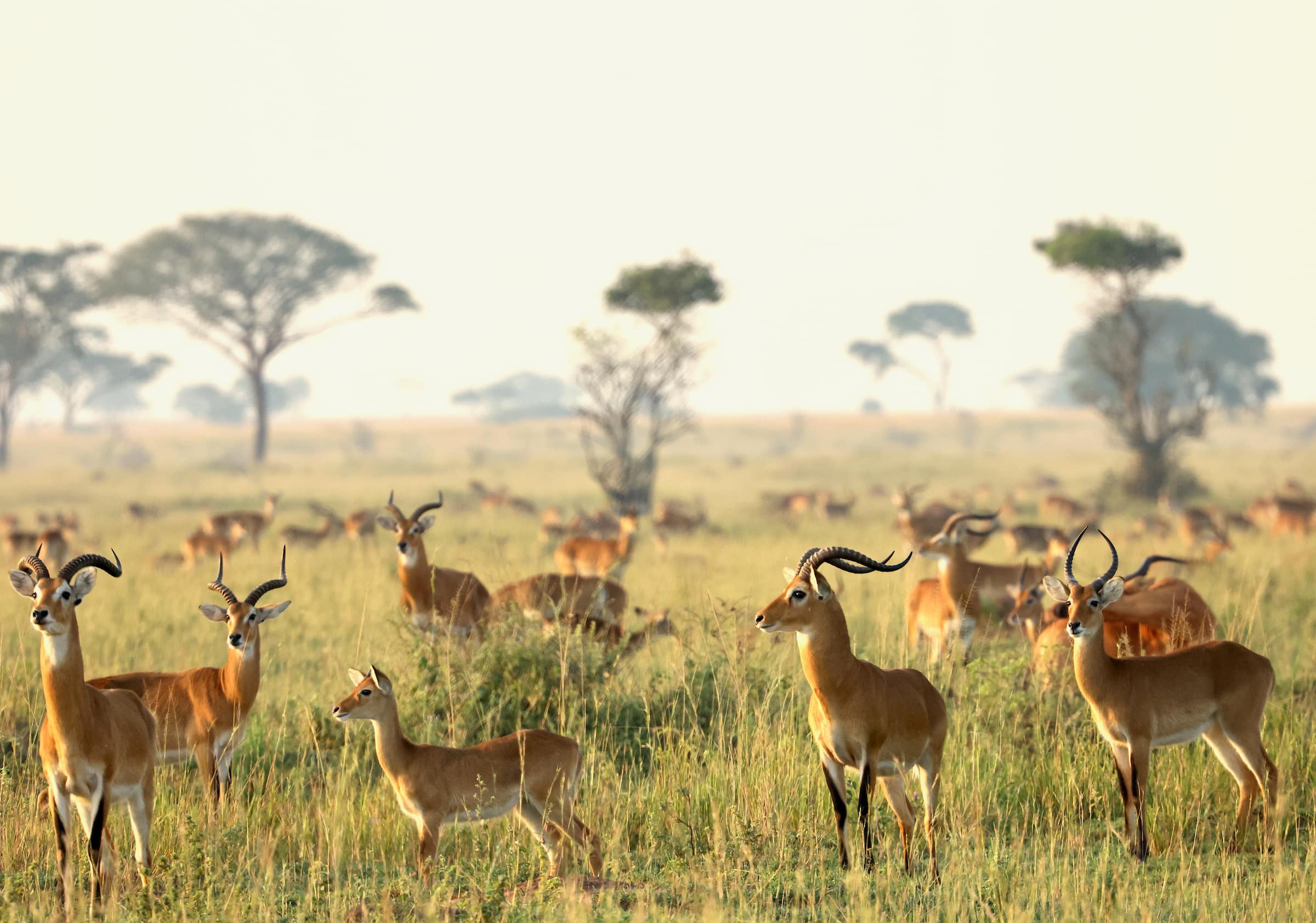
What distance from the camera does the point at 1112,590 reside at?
230 inches

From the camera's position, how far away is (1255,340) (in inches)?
2488

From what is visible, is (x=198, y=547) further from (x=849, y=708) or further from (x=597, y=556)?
(x=849, y=708)

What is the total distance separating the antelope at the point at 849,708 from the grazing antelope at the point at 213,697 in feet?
8.72

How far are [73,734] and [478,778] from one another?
1.57 meters

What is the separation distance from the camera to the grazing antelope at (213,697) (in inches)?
253

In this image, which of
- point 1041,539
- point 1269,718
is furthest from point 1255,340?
point 1269,718

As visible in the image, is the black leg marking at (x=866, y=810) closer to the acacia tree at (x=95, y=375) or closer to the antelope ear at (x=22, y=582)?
the antelope ear at (x=22, y=582)

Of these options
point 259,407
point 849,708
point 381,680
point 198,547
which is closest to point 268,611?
point 381,680

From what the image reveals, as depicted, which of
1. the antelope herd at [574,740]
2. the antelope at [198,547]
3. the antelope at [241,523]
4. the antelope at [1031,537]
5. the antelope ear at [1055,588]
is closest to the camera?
the antelope herd at [574,740]

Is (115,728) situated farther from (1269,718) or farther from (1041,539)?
(1041,539)

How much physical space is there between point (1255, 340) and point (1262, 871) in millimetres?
64059

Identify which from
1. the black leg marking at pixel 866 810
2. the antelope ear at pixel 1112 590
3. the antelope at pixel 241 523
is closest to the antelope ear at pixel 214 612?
the black leg marking at pixel 866 810

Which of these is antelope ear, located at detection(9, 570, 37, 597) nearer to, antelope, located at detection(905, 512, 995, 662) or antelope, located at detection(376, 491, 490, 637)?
antelope, located at detection(376, 491, 490, 637)

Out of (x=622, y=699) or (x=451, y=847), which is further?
(x=622, y=699)
